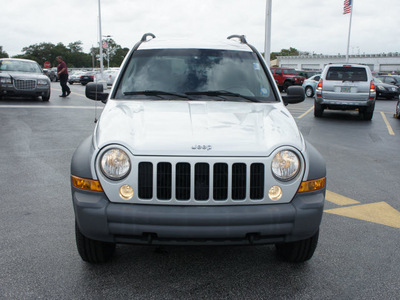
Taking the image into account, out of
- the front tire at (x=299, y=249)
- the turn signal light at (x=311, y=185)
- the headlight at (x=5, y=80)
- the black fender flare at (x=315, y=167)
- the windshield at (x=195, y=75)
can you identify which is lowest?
the front tire at (x=299, y=249)

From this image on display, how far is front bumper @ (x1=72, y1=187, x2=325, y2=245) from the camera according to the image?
264cm

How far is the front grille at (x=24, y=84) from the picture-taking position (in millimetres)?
15719

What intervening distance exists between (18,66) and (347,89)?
40.0ft

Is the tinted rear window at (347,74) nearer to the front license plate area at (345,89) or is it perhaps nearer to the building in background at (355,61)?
the front license plate area at (345,89)

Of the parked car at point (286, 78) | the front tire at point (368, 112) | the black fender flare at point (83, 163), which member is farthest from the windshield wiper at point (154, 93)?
the parked car at point (286, 78)

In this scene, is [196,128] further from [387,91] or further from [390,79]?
[390,79]

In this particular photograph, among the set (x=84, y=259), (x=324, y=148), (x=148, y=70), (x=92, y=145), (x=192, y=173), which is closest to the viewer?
(x=192, y=173)

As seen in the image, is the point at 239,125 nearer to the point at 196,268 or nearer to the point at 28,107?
the point at 196,268

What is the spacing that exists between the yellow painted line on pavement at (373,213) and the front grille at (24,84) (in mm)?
14082

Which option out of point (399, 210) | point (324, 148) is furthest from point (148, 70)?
point (324, 148)

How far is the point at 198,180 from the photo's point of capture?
2.72m

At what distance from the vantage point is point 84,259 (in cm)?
320

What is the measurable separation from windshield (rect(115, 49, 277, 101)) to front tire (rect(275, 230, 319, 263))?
140 cm

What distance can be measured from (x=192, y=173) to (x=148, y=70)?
5.79 feet
